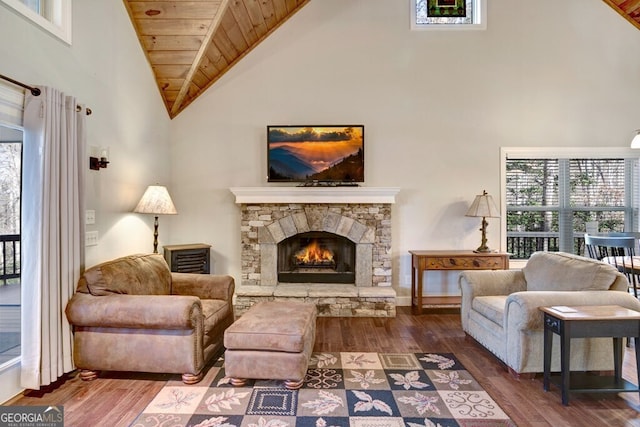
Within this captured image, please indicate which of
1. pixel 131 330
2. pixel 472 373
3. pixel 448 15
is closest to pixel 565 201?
pixel 448 15

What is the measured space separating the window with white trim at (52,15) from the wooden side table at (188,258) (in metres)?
2.41

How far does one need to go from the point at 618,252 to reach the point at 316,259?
357 cm

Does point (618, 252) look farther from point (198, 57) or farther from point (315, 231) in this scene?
point (198, 57)

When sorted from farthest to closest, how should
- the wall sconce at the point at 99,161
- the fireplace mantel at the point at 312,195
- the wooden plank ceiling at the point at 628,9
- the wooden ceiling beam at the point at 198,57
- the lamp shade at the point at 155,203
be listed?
the wooden plank ceiling at the point at 628,9
the fireplace mantel at the point at 312,195
the lamp shade at the point at 155,203
the wooden ceiling beam at the point at 198,57
the wall sconce at the point at 99,161

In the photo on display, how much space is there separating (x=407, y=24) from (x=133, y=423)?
5322 mm

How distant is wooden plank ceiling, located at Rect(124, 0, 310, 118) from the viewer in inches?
147

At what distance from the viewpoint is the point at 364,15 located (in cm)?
487

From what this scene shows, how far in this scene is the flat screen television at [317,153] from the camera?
4797 millimetres

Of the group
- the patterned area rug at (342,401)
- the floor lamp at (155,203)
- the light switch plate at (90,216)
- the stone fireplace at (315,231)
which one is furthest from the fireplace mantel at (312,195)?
the patterned area rug at (342,401)

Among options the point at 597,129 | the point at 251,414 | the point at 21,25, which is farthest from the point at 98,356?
the point at 597,129

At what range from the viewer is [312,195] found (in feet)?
15.3

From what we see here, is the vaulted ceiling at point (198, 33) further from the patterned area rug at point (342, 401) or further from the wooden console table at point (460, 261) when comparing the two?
the wooden console table at point (460, 261)

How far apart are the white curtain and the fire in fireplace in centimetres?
262

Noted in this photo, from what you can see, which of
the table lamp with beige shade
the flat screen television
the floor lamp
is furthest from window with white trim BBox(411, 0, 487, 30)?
the floor lamp
